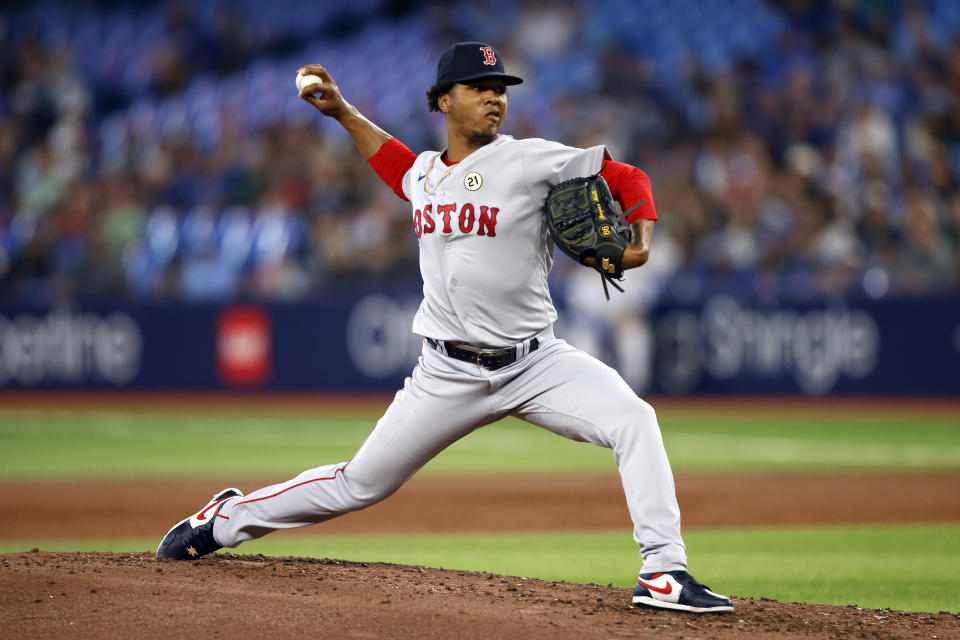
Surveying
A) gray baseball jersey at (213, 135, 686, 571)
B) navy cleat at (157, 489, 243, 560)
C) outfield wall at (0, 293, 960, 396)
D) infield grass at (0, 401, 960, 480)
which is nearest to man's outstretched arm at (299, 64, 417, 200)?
gray baseball jersey at (213, 135, 686, 571)

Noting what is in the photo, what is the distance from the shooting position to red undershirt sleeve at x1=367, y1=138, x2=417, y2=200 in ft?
15.8

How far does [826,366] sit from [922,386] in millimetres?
1158

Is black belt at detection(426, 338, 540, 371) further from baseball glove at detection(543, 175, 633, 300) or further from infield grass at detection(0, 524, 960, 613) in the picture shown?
infield grass at detection(0, 524, 960, 613)

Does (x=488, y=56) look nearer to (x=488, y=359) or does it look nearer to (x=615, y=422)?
(x=488, y=359)

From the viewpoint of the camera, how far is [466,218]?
4.32 meters

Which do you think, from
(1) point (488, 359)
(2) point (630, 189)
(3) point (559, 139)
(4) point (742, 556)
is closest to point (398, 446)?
(1) point (488, 359)

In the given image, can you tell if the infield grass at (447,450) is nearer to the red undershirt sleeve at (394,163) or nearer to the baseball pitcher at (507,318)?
the red undershirt sleeve at (394,163)

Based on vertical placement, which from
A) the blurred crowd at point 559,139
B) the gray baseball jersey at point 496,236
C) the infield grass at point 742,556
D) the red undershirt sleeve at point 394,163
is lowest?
the infield grass at point 742,556

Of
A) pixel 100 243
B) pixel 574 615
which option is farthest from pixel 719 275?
pixel 574 615

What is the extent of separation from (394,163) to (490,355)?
0.97 metres

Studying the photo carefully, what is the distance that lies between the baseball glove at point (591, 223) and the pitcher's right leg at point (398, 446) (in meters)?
0.60

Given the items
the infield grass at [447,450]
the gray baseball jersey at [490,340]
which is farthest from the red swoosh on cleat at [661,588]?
the infield grass at [447,450]

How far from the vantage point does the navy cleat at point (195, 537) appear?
471 cm

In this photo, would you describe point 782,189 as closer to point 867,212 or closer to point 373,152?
point 867,212
